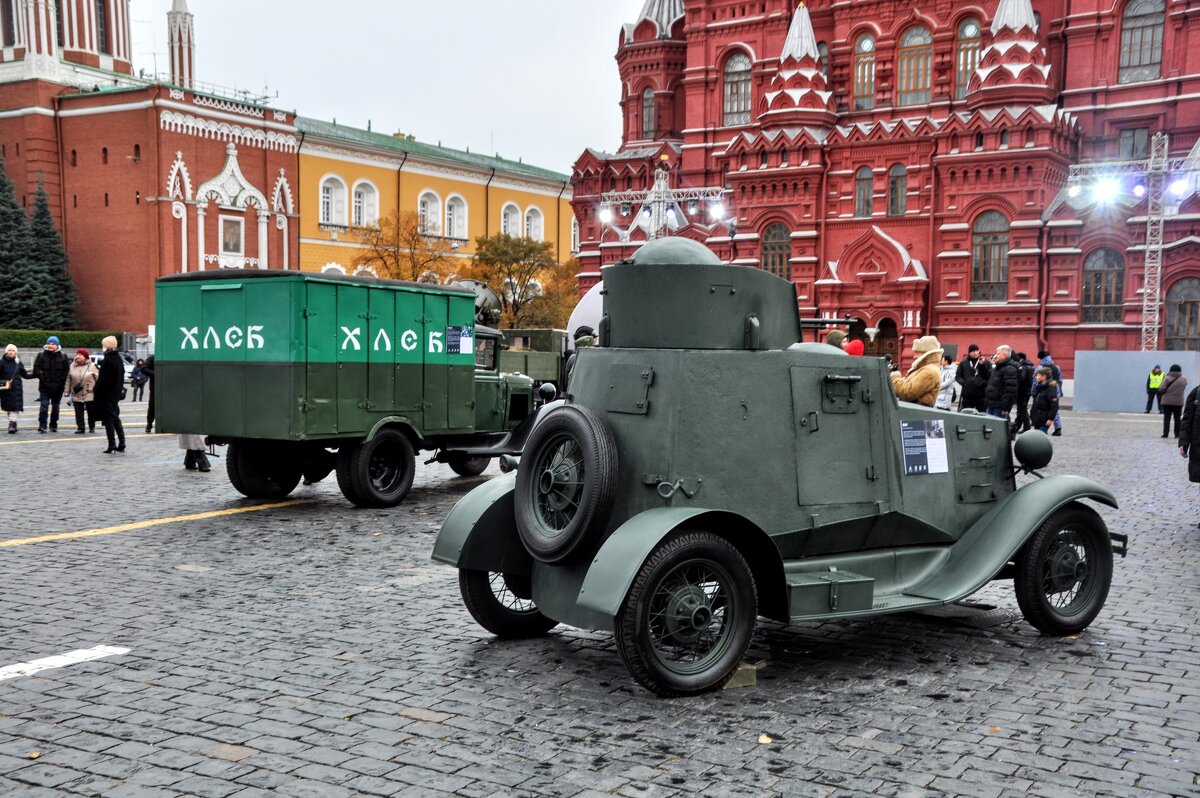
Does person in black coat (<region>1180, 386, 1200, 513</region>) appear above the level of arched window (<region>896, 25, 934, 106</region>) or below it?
below

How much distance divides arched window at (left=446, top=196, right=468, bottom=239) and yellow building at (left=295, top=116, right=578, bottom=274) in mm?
64

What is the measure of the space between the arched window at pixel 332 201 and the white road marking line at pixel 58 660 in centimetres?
5884

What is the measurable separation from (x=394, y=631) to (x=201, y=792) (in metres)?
2.65

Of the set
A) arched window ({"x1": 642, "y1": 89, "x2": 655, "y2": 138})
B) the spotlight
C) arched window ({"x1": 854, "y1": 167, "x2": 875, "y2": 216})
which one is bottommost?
the spotlight

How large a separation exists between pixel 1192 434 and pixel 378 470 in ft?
29.4

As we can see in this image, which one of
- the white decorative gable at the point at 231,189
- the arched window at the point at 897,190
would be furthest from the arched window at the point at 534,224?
the arched window at the point at 897,190

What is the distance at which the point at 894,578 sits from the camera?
22.1 ft

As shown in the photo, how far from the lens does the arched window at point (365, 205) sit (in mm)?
65500

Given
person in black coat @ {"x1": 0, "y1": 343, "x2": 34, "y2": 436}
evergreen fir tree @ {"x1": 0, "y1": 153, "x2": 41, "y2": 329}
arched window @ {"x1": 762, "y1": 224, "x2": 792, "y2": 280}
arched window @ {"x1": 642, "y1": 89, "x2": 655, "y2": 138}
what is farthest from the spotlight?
evergreen fir tree @ {"x1": 0, "y1": 153, "x2": 41, "y2": 329}

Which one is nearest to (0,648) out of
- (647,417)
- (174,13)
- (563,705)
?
(563,705)

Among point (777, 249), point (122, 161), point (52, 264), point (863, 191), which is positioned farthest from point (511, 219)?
point (863, 191)

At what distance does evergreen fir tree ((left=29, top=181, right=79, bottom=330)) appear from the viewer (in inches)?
2066

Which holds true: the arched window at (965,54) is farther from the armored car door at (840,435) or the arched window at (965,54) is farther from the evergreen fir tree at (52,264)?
the armored car door at (840,435)

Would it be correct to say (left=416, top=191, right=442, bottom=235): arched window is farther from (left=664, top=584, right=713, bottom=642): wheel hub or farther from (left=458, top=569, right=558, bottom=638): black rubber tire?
(left=664, top=584, right=713, bottom=642): wheel hub
